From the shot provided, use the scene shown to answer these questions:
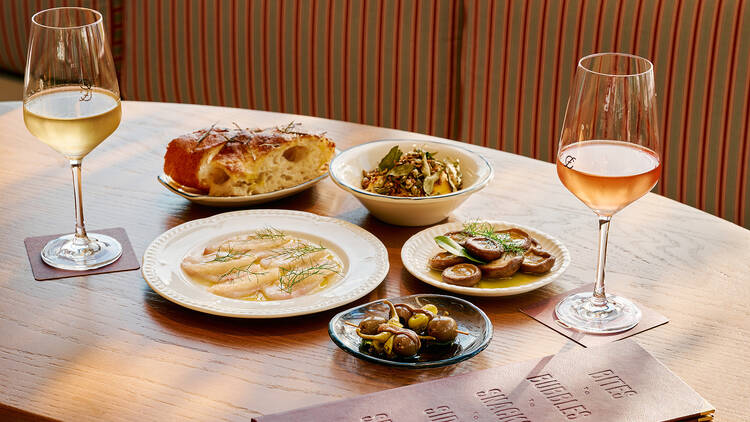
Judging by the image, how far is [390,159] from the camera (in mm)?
1416

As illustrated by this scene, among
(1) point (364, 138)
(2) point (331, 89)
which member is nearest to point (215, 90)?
(2) point (331, 89)

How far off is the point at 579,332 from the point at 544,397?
0.63 feet

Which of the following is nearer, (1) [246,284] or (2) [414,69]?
(1) [246,284]

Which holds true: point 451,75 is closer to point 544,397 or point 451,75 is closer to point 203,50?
point 203,50

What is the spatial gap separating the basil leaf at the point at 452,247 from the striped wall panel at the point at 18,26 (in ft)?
7.20

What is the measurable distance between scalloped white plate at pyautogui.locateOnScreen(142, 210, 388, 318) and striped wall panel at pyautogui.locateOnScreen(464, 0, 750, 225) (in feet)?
4.49

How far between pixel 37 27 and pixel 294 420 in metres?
0.65

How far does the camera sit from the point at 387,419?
871 mm

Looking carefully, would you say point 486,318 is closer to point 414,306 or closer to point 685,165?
point 414,306

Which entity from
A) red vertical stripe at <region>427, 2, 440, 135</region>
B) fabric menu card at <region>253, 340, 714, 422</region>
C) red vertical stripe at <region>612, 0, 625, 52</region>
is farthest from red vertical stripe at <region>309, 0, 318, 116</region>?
fabric menu card at <region>253, 340, 714, 422</region>

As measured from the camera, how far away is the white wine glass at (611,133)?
38.7 inches

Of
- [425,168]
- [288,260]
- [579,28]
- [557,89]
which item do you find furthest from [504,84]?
[288,260]

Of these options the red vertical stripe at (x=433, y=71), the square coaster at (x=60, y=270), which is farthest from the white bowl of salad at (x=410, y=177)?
the red vertical stripe at (x=433, y=71)

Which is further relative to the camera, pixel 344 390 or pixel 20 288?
pixel 20 288
